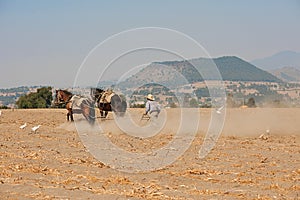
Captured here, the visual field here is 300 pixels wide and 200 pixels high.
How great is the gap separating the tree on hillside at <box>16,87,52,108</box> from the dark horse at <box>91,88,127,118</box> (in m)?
44.6

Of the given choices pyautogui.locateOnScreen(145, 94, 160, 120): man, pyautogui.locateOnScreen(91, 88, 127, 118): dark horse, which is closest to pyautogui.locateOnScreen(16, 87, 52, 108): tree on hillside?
pyautogui.locateOnScreen(91, 88, 127, 118): dark horse

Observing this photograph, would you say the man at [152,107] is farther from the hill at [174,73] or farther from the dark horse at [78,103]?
the dark horse at [78,103]

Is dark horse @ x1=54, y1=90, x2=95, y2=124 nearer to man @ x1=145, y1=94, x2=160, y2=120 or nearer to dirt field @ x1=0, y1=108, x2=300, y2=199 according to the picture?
man @ x1=145, y1=94, x2=160, y2=120

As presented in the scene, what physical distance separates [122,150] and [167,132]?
24.4 ft

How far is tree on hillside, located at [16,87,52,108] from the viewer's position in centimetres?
7212

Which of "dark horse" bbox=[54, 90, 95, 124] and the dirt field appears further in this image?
"dark horse" bbox=[54, 90, 95, 124]

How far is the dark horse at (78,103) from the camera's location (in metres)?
25.9

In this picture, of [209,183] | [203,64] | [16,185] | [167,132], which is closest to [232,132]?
[167,132]

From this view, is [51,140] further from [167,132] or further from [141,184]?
[141,184]

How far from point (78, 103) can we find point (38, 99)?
47.8 metres

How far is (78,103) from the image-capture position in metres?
26.4

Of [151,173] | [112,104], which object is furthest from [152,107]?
[151,173]

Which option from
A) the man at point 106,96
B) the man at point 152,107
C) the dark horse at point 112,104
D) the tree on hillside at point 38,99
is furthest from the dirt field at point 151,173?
the tree on hillside at point 38,99

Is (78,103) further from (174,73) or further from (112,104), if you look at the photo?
(174,73)
